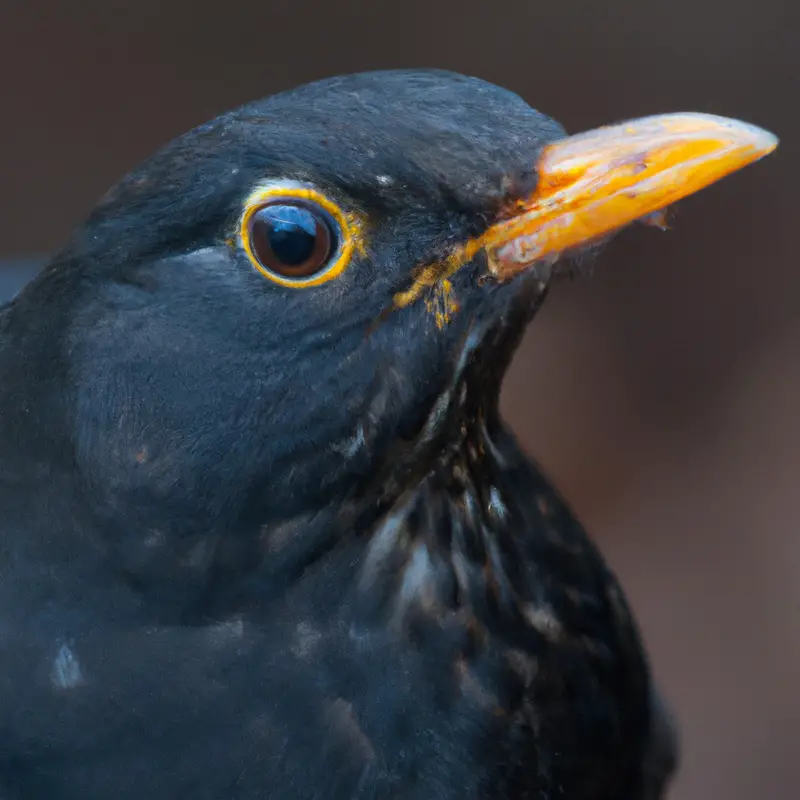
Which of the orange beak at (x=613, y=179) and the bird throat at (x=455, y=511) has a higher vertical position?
the orange beak at (x=613, y=179)

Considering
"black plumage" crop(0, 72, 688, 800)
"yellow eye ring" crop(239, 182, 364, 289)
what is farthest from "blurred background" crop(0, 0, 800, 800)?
"yellow eye ring" crop(239, 182, 364, 289)

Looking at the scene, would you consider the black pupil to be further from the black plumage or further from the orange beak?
the orange beak

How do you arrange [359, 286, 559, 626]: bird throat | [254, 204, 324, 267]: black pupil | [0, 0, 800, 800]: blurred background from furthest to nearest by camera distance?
[0, 0, 800, 800]: blurred background → [359, 286, 559, 626]: bird throat → [254, 204, 324, 267]: black pupil

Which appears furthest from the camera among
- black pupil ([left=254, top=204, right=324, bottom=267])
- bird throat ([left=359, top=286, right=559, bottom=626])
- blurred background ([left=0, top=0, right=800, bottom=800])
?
blurred background ([left=0, top=0, right=800, bottom=800])

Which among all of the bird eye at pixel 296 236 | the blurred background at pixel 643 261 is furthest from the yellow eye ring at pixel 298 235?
the blurred background at pixel 643 261

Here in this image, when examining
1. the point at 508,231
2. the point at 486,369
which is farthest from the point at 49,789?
the point at 508,231

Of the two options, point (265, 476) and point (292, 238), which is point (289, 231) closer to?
point (292, 238)

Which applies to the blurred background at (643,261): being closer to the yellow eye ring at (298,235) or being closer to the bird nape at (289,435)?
the bird nape at (289,435)

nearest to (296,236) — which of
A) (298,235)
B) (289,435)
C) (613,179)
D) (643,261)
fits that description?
(298,235)
